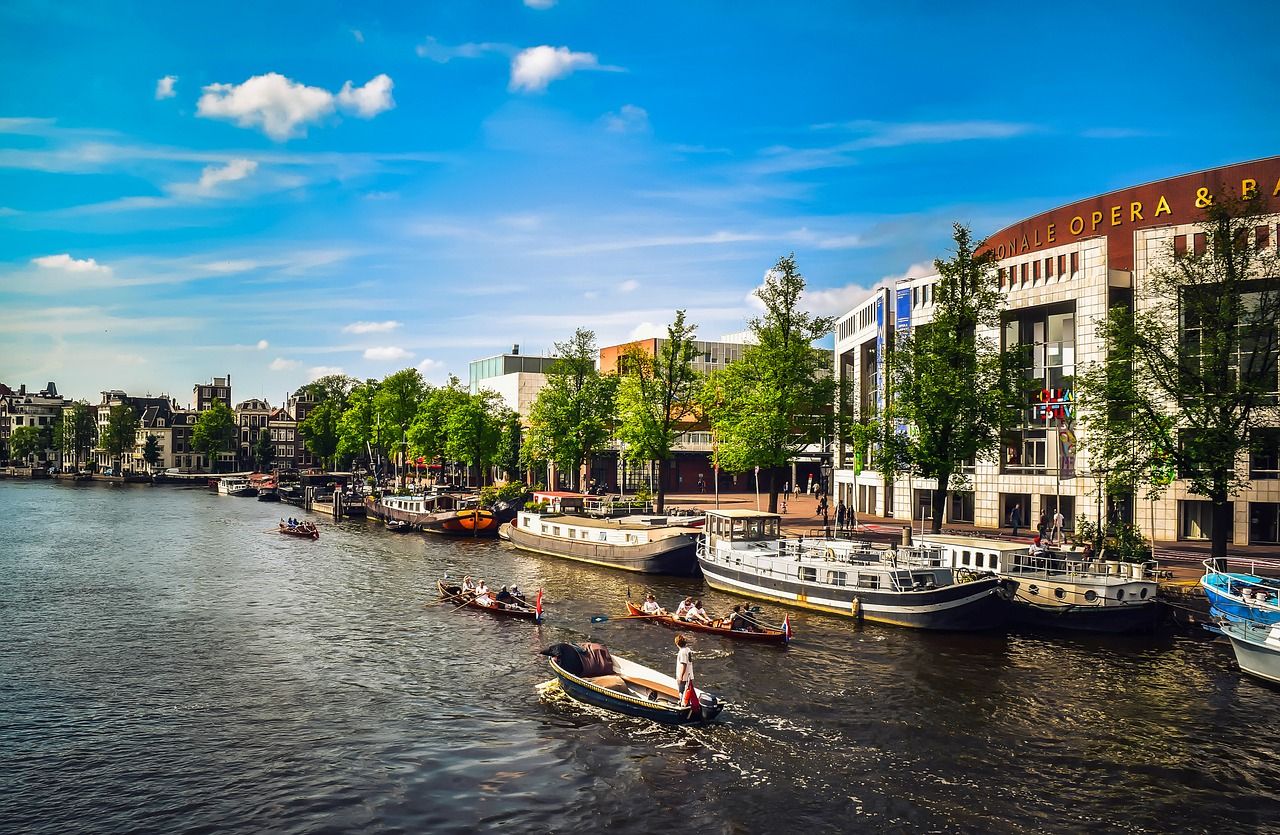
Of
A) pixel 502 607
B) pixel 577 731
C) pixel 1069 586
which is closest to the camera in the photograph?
pixel 577 731

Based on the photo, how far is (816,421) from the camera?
6931cm

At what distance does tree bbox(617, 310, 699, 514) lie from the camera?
77.2 meters

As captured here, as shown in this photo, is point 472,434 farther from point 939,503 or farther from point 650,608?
point 650,608

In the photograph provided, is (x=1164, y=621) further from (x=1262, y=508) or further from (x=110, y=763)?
(x=110, y=763)

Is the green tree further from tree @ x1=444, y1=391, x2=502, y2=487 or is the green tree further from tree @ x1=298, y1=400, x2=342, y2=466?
tree @ x1=298, y1=400, x2=342, y2=466

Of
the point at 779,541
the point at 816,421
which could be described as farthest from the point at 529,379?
the point at 779,541

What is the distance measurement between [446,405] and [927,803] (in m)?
107

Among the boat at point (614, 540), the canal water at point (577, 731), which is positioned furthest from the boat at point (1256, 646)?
the boat at point (614, 540)

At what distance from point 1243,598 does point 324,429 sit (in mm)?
174965

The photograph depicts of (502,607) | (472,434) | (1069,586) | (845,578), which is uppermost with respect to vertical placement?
(472,434)

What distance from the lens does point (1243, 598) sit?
35.0 m

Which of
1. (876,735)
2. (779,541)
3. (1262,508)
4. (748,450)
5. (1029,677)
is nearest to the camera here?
(876,735)

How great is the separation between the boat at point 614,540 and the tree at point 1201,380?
86.9ft

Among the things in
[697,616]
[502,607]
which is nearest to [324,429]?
[502,607]
